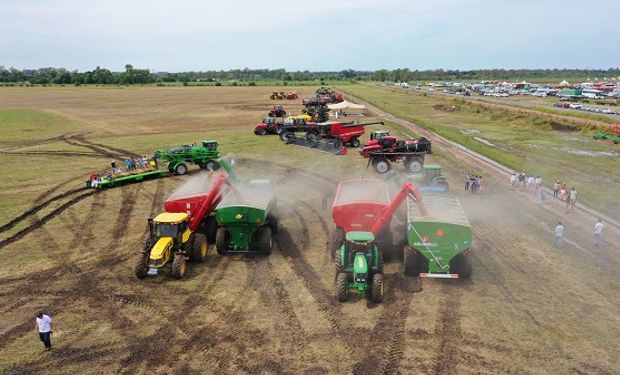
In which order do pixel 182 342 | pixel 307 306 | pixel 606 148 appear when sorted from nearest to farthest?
pixel 182 342 → pixel 307 306 → pixel 606 148

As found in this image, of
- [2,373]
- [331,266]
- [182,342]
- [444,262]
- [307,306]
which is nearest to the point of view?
[2,373]

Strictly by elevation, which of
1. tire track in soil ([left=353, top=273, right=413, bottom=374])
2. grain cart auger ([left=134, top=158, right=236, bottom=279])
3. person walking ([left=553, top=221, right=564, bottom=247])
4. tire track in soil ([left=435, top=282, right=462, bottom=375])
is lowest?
tire track in soil ([left=435, top=282, right=462, bottom=375])

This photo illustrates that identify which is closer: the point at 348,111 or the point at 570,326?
the point at 570,326

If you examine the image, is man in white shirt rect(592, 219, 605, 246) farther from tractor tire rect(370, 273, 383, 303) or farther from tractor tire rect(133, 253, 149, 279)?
tractor tire rect(133, 253, 149, 279)

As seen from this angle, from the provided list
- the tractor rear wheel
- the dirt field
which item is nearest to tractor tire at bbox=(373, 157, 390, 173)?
the tractor rear wheel

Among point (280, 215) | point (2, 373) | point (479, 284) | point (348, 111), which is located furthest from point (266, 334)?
point (348, 111)

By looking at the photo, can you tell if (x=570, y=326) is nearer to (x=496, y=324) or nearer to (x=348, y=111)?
(x=496, y=324)

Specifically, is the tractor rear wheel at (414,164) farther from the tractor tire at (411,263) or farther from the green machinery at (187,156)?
the tractor tire at (411,263)

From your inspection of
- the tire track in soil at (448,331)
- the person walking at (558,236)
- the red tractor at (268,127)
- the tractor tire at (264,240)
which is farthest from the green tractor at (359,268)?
the red tractor at (268,127)
